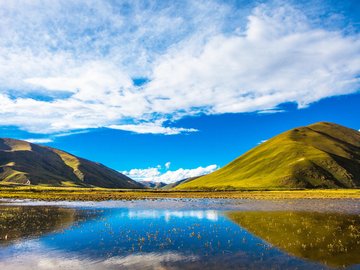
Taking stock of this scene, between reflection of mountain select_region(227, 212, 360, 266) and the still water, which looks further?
reflection of mountain select_region(227, 212, 360, 266)

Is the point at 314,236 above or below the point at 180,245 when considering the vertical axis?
above

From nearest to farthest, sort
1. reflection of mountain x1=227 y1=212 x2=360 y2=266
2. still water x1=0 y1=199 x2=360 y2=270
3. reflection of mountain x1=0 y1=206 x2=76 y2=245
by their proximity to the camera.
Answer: still water x1=0 y1=199 x2=360 y2=270
reflection of mountain x1=227 y1=212 x2=360 y2=266
reflection of mountain x1=0 y1=206 x2=76 y2=245

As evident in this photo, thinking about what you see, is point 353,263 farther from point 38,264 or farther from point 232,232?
point 38,264

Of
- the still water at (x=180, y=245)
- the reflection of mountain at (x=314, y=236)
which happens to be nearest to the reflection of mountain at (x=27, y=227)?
the still water at (x=180, y=245)

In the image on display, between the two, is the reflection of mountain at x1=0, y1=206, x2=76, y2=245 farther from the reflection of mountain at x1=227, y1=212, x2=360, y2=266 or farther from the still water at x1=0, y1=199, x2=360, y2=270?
the reflection of mountain at x1=227, y1=212, x2=360, y2=266

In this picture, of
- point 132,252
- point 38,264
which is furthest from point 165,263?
point 38,264

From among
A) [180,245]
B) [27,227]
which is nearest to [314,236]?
[180,245]

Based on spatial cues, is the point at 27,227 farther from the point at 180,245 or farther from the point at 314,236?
the point at 314,236

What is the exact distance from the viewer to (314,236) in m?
34.5

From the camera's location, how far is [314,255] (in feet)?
85.4

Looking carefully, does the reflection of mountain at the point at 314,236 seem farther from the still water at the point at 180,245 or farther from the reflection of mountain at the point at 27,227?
the reflection of mountain at the point at 27,227

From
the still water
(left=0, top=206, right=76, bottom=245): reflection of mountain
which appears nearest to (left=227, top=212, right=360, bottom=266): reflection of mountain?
the still water

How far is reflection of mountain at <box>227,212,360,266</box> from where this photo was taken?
25.9 m

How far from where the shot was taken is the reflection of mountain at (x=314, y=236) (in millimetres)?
25938
